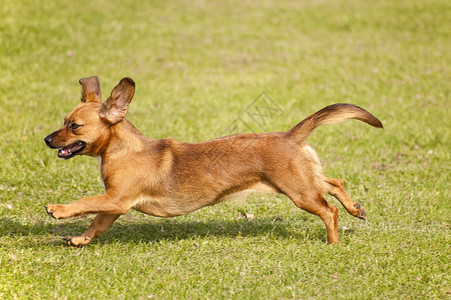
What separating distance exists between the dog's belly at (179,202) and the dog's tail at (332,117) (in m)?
0.62

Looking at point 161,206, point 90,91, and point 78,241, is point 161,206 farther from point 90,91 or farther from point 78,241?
point 90,91

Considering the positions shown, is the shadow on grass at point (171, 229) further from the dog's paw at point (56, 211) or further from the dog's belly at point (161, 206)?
the dog's paw at point (56, 211)

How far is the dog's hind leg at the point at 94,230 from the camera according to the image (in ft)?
19.4

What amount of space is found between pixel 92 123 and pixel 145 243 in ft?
4.60

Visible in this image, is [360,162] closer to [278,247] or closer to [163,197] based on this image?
[278,247]

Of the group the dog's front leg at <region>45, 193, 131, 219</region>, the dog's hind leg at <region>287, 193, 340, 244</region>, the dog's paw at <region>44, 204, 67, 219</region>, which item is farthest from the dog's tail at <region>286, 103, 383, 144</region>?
the dog's paw at <region>44, 204, 67, 219</region>

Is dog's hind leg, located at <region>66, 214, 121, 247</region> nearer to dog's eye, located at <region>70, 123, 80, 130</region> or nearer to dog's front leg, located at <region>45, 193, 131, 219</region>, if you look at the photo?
dog's front leg, located at <region>45, 193, 131, 219</region>

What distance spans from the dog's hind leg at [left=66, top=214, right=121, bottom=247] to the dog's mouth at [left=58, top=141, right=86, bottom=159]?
73 cm

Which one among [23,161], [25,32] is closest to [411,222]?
[23,161]

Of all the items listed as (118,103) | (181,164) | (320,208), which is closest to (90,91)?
(118,103)

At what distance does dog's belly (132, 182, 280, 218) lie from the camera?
5.80 meters

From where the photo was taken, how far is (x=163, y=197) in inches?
230

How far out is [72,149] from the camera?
18.5ft

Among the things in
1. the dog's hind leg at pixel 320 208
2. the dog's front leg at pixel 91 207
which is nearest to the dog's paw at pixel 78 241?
the dog's front leg at pixel 91 207
